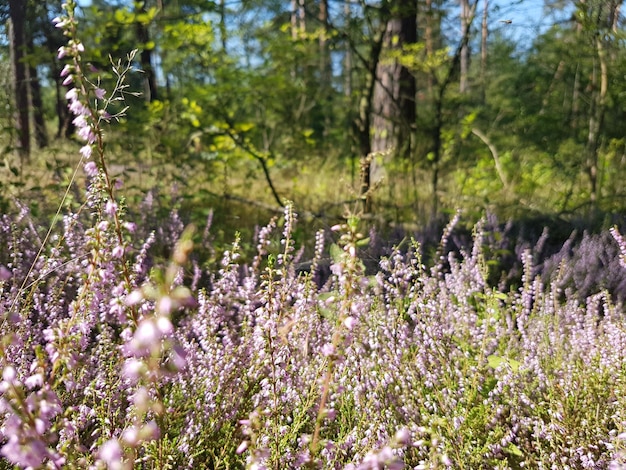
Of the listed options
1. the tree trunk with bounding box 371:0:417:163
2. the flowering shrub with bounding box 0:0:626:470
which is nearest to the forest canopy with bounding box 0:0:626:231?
the tree trunk with bounding box 371:0:417:163

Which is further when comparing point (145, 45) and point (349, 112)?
point (349, 112)

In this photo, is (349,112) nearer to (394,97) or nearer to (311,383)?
(394,97)

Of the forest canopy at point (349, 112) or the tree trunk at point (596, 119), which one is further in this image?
the tree trunk at point (596, 119)

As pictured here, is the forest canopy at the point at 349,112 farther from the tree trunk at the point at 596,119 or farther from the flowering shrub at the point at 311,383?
the flowering shrub at the point at 311,383

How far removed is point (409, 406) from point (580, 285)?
1.91 meters

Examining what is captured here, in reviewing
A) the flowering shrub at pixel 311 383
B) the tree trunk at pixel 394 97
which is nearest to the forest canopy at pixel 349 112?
the tree trunk at pixel 394 97

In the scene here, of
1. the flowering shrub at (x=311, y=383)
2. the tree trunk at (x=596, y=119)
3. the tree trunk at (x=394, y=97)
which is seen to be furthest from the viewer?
the tree trunk at (x=394, y=97)

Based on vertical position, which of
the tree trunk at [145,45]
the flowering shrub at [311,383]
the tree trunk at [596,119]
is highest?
the tree trunk at [145,45]

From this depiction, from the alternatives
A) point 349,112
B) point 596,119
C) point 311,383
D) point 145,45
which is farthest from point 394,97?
point 311,383

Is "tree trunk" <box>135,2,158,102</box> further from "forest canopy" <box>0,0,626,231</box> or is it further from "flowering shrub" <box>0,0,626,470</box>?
"flowering shrub" <box>0,0,626,470</box>

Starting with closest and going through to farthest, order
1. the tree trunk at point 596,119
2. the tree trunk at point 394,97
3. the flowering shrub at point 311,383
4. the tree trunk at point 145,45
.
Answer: the flowering shrub at point 311,383 → the tree trunk at point 145,45 → the tree trunk at point 596,119 → the tree trunk at point 394,97

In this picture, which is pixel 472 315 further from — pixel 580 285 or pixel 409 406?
pixel 580 285

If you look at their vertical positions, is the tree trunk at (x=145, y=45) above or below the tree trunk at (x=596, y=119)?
above

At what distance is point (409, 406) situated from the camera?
183cm
